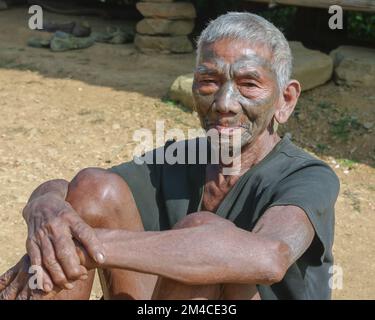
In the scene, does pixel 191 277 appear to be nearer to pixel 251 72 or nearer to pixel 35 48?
pixel 251 72

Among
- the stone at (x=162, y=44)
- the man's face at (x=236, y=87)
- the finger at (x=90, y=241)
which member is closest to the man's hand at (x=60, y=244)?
the finger at (x=90, y=241)

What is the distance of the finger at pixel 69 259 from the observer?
7.65 ft

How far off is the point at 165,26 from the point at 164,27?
17 mm

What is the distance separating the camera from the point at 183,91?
6652 millimetres

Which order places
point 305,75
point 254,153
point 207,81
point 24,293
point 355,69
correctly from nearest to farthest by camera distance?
point 24,293 < point 207,81 < point 254,153 < point 305,75 < point 355,69

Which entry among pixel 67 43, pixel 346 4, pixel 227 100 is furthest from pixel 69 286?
pixel 67 43

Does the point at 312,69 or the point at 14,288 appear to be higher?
the point at 14,288

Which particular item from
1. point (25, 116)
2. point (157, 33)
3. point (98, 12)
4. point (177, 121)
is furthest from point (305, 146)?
point (98, 12)

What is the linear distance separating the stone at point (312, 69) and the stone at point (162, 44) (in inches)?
69.2

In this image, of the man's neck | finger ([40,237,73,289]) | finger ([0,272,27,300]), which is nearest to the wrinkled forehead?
the man's neck

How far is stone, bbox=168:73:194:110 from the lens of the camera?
6602 mm

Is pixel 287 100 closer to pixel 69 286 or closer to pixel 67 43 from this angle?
pixel 69 286

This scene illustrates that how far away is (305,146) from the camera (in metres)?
6.19

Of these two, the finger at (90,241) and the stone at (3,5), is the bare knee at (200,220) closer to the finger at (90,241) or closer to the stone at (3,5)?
the finger at (90,241)
